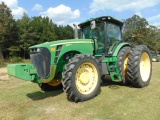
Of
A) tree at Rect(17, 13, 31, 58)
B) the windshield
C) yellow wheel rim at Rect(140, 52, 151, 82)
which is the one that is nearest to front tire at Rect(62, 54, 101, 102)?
the windshield

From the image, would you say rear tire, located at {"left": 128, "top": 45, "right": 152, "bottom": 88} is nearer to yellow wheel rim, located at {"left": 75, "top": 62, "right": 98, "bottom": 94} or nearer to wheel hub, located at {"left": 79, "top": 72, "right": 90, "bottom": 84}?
yellow wheel rim, located at {"left": 75, "top": 62, "right": 98, "bottom": 94}

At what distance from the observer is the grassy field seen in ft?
14.4

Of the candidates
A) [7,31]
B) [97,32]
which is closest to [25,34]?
[7,31]

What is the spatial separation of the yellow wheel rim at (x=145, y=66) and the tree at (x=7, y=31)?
29891mm

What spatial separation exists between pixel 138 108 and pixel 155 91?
1717 millimetres

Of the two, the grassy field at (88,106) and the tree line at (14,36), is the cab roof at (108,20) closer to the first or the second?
the grassy field at (88,106)

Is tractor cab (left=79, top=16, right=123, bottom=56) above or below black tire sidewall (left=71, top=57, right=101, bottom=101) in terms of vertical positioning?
above

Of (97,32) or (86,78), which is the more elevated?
(97,32)

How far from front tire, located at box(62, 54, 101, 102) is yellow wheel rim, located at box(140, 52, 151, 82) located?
6.99ft

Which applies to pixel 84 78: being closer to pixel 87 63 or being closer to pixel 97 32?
pixel 87 63

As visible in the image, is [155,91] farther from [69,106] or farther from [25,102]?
[25,102]

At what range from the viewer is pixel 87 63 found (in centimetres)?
558

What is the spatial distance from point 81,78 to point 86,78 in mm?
159

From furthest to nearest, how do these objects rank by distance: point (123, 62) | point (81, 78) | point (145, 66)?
point (145, 66)
point (123, 62)
point (81, 78)
